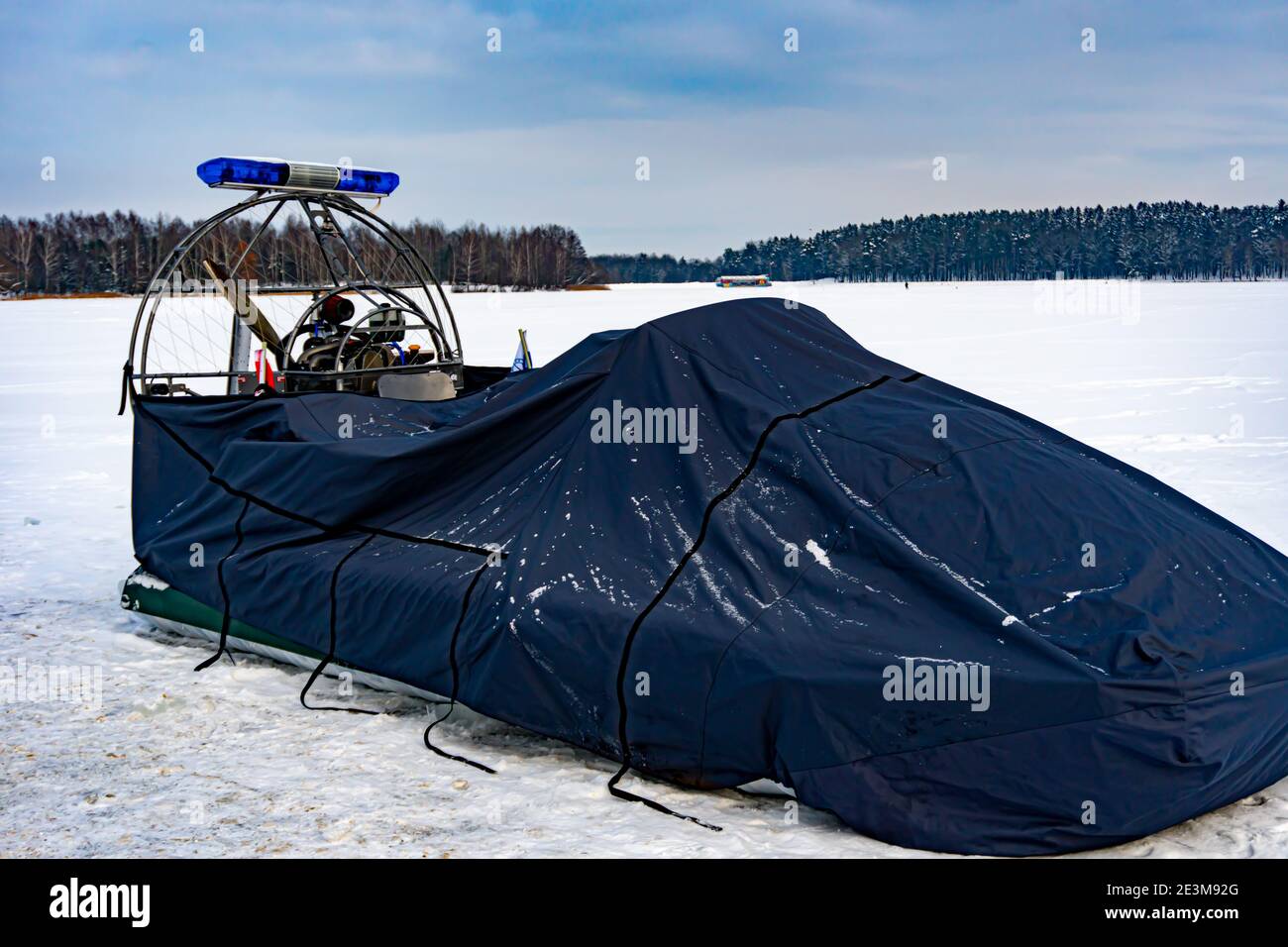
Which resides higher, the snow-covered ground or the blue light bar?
the blue light bar

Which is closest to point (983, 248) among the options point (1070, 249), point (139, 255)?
point (1070, 249)

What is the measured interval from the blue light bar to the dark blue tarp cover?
2098 millimetres

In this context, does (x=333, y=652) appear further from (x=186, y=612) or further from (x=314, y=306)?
(x=314, y=306)

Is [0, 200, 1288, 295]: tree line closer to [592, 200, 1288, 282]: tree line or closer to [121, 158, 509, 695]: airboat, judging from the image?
[592, 200, 1288, 282]: tree line

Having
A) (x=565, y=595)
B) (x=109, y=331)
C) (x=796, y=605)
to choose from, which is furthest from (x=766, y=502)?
(x=109, y=331)

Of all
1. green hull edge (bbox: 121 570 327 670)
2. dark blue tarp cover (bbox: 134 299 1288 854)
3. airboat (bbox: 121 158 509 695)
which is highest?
airboat (bbox: 121 158 509 695)

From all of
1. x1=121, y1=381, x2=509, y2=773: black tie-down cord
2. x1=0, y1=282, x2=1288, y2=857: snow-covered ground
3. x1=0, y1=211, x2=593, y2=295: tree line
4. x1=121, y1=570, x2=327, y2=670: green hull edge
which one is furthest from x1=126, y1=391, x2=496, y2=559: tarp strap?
x1=0, y1=211, x2=593, y2=295: tree line

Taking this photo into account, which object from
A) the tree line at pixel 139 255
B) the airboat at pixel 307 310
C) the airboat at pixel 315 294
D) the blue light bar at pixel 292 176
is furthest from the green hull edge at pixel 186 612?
the tree line at pixel 139 255

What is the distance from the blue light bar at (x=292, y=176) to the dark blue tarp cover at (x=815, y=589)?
6.88 ft

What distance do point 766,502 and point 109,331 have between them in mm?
30522

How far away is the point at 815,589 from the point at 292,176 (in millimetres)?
4476

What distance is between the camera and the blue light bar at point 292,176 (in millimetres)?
6473

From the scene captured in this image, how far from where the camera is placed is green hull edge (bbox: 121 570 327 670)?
507 centimetres

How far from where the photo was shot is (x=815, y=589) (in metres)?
3.76
